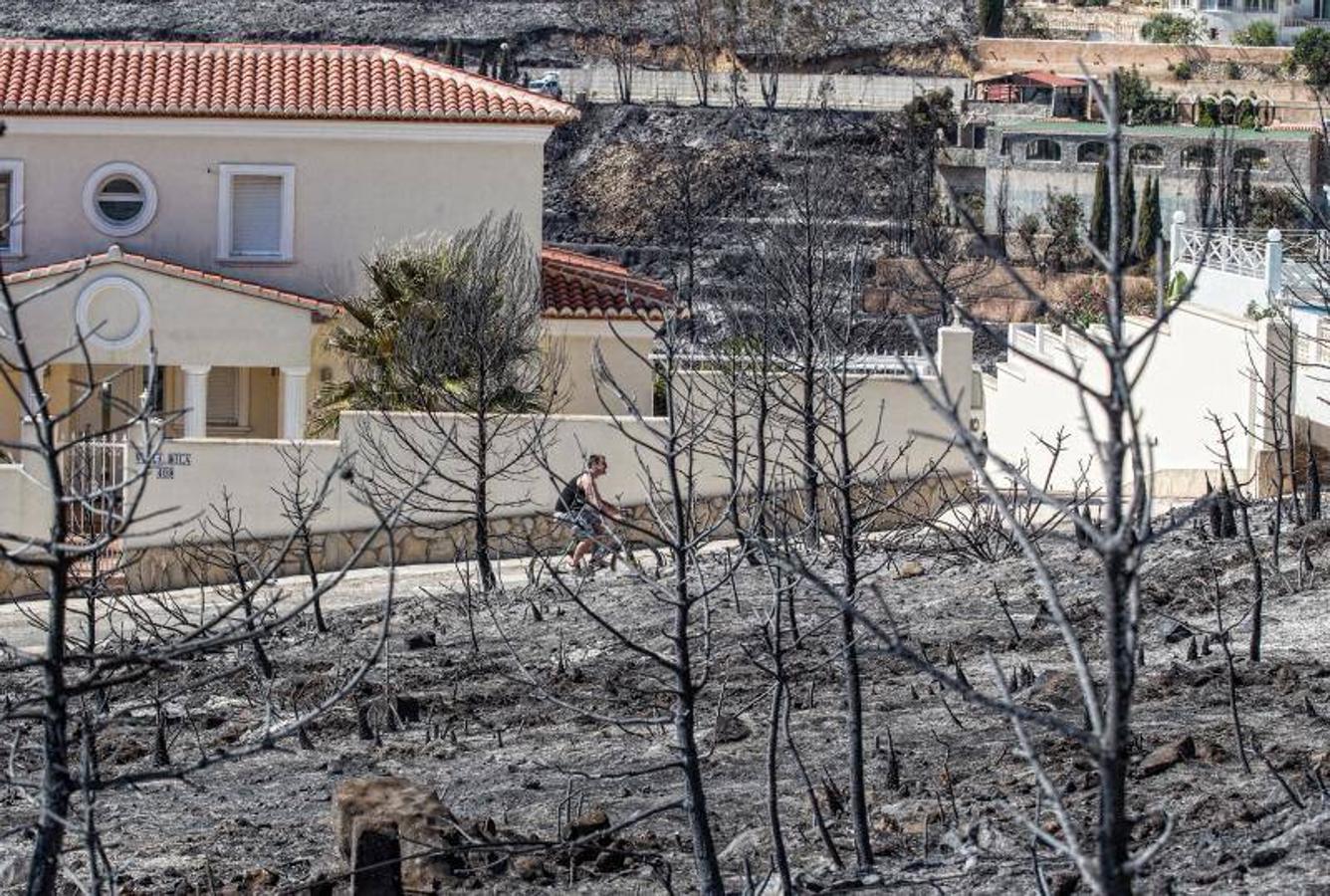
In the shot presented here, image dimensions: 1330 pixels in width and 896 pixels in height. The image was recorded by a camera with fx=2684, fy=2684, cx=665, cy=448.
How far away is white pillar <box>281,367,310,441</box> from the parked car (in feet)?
153

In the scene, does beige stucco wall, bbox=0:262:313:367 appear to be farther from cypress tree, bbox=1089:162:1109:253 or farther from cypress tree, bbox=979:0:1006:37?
cypress tree, bbox=979:0:1006:37

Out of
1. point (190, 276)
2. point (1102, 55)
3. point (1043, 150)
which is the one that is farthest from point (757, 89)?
point (190, 276)

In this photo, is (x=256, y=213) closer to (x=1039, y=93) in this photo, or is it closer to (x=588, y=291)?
(x=588, y=291)

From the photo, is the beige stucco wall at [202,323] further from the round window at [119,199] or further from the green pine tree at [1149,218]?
the green pine tree at [1149,218]

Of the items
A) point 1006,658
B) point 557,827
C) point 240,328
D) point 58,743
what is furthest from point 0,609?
point 58,743

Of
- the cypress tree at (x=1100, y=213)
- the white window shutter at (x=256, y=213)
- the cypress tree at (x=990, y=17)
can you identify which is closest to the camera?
the white window shutter at (x=256, y=213)

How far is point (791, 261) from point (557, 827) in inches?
364

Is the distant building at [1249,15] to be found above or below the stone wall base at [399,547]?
above

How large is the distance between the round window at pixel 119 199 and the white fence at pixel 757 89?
155ft

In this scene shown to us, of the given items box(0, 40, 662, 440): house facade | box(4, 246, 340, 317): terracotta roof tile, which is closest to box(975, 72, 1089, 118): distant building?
box(0, 40, 662, 440): house facade

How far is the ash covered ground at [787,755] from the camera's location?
33.0 ft

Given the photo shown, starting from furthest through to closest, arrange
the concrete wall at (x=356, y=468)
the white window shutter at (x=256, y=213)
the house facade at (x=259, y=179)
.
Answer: the white window shutter at (x=256, y=213), the house facade at (x=259, y=179), the concrete wall at (x=356, y=468)

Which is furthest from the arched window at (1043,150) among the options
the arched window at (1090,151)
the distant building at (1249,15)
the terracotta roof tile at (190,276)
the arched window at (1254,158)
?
the terracotta roof tile at (190,276)

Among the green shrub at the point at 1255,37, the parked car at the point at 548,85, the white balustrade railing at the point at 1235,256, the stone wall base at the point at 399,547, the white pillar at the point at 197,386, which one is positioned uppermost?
the green shrub at the point at 1255,37
